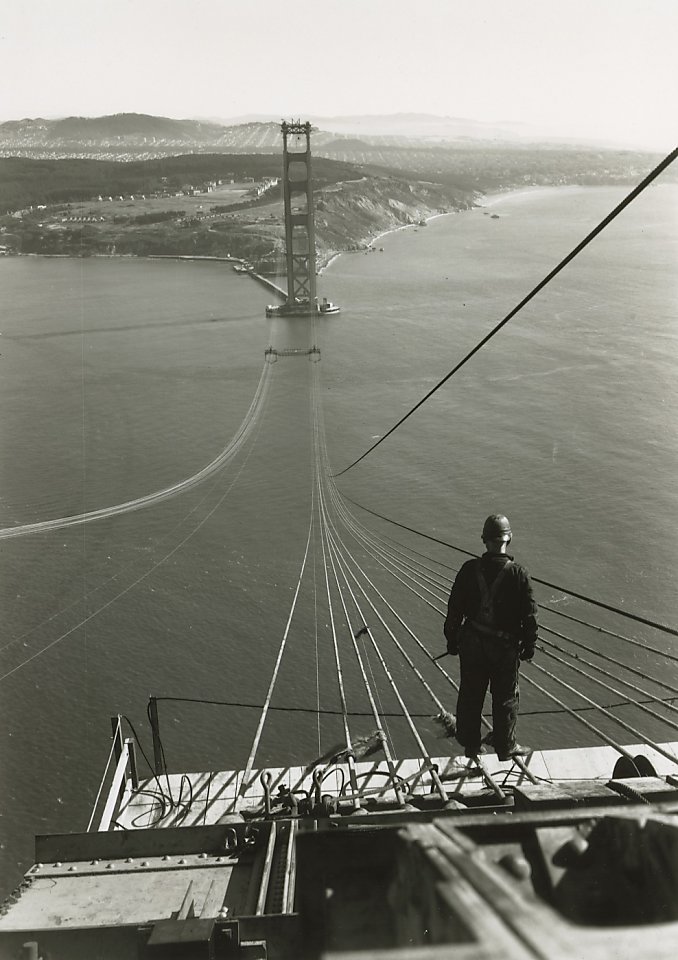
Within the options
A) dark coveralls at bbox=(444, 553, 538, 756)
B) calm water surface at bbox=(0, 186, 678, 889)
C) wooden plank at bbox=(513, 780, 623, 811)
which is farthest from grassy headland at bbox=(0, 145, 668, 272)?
wooden plank at bbox=(513, 780, 623, 811)

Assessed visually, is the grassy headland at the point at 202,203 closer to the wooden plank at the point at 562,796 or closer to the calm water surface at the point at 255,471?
the calm water surface at the point at 255,471

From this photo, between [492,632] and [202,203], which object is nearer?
[492,632]

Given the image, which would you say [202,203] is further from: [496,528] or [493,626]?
[496,528]

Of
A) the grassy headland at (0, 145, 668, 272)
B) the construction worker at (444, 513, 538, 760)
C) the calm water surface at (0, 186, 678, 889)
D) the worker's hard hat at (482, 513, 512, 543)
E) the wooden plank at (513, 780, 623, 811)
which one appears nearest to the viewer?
the wooden plank at (513, 780, 623, 811)

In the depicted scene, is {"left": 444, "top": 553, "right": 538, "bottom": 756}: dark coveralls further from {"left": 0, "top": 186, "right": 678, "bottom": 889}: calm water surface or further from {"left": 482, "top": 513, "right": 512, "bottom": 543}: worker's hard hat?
{"left": 0, "top": 186, "right": 678, "bottom": 889}: calm water surface

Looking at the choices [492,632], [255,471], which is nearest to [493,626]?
[492,632]
